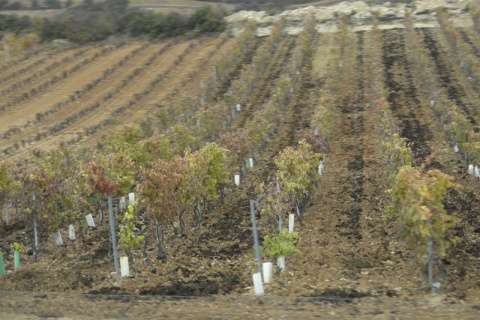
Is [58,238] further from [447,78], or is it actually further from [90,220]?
[447,78]

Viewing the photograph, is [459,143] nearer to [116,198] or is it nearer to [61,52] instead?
[116,198]

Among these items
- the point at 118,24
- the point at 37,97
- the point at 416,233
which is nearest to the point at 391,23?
the point at 118,24

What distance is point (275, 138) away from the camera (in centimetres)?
3603

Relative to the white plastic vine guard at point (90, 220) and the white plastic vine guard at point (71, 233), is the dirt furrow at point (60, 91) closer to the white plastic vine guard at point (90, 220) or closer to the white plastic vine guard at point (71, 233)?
the white plastic vine guard at point (90, 220)

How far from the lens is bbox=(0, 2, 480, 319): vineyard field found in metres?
14.9

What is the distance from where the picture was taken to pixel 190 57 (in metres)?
63.2

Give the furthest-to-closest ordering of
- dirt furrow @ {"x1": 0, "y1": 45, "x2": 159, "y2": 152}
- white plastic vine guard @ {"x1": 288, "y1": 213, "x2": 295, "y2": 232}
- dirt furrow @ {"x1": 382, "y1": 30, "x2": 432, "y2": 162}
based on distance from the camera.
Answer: dirt furrow @ {"x1": 0, "y1": 45, "x2": 159, "y2": 152} → dirt furrow @ {"x1": 382, "y1": 30, "x2": 432, "y2": 162} → white plastic vine guard @ {"x1": 288, "y1": 213, "x2": 295, "y2": 232}

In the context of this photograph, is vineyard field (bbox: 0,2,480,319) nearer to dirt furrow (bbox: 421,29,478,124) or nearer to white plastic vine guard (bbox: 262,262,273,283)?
dirt furrow (bbox: 421,29,478,124)

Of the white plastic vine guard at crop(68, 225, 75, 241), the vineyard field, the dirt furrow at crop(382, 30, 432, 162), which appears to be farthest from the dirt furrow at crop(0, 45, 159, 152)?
the dirt furrow at crop(382, 30, 432, 162)

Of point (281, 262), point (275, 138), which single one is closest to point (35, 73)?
point (275, 138)

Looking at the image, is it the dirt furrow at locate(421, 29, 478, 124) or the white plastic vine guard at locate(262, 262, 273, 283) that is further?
the dirt furrow at locate(421, 29, 478, 124)

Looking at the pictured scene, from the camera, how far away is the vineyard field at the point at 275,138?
1488 cm

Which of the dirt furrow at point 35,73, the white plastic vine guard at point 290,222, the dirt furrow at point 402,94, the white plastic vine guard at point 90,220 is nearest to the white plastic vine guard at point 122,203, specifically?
the white plastic vine guard at point 90,220

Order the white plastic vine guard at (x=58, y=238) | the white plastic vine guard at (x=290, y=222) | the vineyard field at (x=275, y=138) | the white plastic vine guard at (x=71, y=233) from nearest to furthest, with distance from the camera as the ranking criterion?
the vineyard field at (x=275, y=138), the white plastic vine guard at (x=290, y=222), the white plastic vine guard at (x=58, y=238), the white plastic vine guard at (x=71, y=233)
